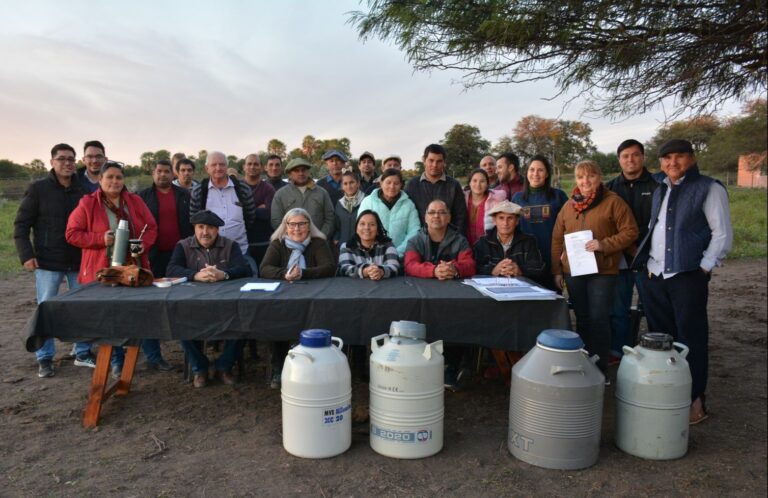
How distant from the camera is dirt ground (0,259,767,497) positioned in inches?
114

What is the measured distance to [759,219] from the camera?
54.5 feet

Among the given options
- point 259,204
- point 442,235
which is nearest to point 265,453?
point 442,235

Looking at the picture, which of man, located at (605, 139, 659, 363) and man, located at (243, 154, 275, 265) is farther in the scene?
man, located at (243, 154, 275, 265)

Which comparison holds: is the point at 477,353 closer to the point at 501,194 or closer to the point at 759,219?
the point at 501,194

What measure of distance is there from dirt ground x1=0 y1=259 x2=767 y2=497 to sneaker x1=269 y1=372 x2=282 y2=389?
3.4 inches

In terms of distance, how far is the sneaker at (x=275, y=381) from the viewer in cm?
429

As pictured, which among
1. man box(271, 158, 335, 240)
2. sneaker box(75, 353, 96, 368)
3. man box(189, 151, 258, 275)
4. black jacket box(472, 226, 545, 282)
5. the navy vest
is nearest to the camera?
the navy vest

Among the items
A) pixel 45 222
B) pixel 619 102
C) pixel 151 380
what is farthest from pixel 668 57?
pixel 45 222

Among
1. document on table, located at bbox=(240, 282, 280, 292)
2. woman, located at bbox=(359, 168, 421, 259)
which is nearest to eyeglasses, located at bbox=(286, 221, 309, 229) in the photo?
document on table, located at bbox=(240, 282, 280, 292)

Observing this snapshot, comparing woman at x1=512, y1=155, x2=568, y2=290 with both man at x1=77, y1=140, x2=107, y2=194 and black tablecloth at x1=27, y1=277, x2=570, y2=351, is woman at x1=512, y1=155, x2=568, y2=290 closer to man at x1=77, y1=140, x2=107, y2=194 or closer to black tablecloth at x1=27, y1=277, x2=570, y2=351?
black tablecloth at x1=27, y1=277, x2=570, y2=351

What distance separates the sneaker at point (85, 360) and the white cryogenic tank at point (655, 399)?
4433 millimetres

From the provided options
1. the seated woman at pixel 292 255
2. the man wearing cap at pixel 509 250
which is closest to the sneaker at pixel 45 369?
the seated woman at pixel 292 255

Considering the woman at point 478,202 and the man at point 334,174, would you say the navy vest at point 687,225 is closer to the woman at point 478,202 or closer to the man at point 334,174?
the woman at point 478,202

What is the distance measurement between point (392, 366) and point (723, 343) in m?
4.48
